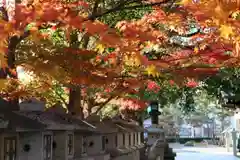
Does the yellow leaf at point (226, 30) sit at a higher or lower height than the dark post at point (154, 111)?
higher

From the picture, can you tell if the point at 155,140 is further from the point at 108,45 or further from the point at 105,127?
the point at 108,45

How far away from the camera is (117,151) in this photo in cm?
1384

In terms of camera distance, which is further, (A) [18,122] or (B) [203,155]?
(B) [203,155]

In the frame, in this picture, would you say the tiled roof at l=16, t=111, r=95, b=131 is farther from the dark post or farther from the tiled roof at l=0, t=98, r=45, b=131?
the dark post

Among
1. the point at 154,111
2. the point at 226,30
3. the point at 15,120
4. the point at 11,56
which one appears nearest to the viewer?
the point at 226,30

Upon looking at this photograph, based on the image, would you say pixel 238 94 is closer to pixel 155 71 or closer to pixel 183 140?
pixel 155 71

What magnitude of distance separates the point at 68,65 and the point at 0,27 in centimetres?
297

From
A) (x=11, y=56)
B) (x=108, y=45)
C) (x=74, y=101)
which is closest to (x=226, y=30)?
(x=108, y=45)

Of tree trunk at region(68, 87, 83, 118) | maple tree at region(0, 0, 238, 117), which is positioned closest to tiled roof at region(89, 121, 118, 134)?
tree trunk at region(68, 87, 83, 118)

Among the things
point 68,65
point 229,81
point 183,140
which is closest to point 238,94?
point 229,81

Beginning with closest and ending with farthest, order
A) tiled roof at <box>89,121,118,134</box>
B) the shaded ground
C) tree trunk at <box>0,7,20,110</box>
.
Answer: tree trunk at <box>0,7,20,110</box> → tiled roof at <box>89,121,118,134</box> → the shaded ground

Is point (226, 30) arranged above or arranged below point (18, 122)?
above

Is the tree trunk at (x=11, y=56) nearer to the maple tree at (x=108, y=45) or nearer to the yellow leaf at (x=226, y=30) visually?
the maple tree at (x=108, y=45)

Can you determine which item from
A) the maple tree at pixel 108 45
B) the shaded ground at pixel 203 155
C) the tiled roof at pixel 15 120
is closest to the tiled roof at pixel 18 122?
the tiled roof at pixel 15 120
